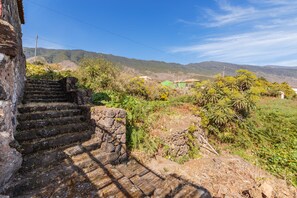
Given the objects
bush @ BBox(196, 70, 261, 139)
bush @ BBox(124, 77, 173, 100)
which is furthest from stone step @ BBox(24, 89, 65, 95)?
bush @ BBox(196, 70, 261, 139)

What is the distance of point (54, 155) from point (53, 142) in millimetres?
367

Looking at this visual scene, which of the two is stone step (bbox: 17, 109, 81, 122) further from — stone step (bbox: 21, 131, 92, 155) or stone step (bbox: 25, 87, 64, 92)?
stone step (bbox: 25, 87, 64, 92)

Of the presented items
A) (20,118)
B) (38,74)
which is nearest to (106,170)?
(20,118)

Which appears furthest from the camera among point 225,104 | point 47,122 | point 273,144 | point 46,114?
point 225,104

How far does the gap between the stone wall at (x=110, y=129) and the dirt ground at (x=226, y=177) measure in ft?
3.02

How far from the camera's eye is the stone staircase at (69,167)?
2.31 metres

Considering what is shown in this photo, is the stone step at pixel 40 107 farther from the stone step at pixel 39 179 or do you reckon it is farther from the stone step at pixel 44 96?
the stone step at pixel 39 179

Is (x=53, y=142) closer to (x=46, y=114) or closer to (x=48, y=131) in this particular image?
(x=48, y=131)

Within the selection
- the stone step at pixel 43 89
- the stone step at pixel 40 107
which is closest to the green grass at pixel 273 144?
the stone step at pixel 40 107

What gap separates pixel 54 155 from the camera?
292cm

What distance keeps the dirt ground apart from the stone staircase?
122 cm

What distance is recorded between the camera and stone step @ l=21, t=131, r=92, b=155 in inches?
113

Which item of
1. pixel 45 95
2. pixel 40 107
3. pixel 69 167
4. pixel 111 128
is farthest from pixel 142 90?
pixel 69 167

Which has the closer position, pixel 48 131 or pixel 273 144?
pixel 48 131
